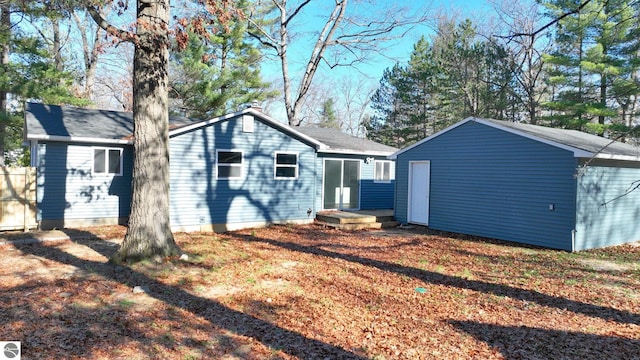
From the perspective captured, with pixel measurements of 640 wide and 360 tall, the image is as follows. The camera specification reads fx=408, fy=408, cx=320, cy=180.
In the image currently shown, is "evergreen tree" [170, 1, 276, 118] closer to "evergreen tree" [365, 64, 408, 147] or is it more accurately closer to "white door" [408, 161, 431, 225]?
"evergreen tree" [365, 64, 408, 147]

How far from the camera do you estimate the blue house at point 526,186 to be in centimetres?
1025

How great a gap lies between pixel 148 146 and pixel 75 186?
18.8 feet

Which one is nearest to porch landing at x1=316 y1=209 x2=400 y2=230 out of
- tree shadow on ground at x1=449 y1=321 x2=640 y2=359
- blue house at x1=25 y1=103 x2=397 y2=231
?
blue house at x1=25 y1=103 x2=397 y2=231

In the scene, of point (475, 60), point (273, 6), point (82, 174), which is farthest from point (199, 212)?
point (475, 60)

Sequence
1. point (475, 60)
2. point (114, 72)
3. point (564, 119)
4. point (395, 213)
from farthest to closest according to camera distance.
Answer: point (114, 72)
point (475, 60)
point (564, 119)
point (395, 213)

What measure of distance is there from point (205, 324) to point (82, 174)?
8793 millimetres

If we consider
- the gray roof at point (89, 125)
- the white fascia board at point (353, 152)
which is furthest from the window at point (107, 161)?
the white fascia board at point (353, 152)

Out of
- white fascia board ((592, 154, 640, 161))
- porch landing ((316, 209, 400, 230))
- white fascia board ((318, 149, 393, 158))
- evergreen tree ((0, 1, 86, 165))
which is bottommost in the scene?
porch landing ((316, 209, 400, 230))

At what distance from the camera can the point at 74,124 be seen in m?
12.4

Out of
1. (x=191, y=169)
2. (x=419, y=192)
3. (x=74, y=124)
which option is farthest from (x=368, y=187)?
(x=74, y=124)

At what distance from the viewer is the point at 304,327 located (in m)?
4.93

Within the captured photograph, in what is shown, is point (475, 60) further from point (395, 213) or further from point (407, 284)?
point (407, 284)

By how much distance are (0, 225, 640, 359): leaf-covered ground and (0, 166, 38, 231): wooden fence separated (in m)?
2.53

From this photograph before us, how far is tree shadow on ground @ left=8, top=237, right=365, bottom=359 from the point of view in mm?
4339
